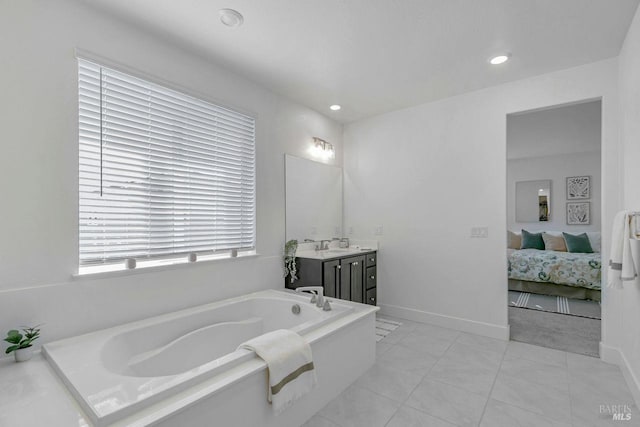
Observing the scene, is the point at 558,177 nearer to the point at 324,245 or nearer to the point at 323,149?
the point at 323,149

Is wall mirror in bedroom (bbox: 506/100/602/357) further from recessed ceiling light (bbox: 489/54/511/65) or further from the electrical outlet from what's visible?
the electrical outlet

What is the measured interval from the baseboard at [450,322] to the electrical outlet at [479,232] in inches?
35.4

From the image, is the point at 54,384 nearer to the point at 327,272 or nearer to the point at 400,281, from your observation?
the point at 327,272

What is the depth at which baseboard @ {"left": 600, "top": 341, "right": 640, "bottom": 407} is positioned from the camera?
203 centimetres

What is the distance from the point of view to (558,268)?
14.6 feet

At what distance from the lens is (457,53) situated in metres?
2.56

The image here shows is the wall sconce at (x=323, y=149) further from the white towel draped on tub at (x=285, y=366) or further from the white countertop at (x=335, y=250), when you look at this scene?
the white towel draped on tub at (x=285, y=366)

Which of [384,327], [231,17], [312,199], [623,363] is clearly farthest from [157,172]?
[623,363]

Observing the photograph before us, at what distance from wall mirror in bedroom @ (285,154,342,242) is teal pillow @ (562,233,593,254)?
384 cm

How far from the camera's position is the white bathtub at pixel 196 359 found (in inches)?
51.1

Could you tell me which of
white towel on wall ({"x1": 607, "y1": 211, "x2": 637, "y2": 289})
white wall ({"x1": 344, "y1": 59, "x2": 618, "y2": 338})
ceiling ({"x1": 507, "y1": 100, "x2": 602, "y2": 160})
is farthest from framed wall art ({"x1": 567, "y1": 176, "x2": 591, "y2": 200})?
white towel on wall ({"x1": 607, "y1": 211, "x2": 637, "y2": 289})

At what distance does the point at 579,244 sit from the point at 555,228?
3.41 feet

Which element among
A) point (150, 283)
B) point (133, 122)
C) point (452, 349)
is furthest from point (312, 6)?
point (452, 349)

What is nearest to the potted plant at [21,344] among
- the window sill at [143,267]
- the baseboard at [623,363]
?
the window sill at [143,267]
